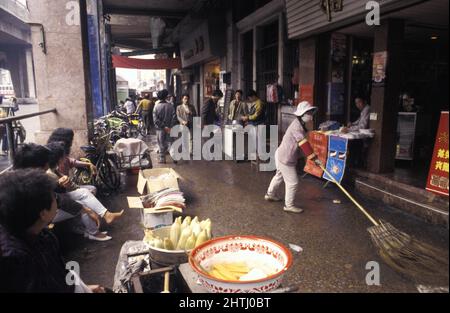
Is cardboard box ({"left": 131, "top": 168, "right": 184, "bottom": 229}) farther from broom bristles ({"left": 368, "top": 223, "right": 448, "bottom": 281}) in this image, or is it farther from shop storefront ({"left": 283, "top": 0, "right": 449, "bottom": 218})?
shop storefront ({"left": 283, "top": 0, "right": 449, "bottom": 218})

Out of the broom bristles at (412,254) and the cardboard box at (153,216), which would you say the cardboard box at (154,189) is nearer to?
the cardboard box at (153,216)

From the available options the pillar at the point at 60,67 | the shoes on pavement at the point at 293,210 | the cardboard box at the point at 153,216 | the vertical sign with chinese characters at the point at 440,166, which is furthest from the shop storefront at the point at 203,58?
the cardboard box at the point at 153,216

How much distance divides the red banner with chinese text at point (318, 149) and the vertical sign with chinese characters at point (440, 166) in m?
2.42

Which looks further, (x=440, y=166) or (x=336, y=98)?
(x=336, y=98)

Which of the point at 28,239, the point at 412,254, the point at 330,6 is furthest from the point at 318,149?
the point at 28,239

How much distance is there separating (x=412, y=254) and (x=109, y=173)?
21.2 feet

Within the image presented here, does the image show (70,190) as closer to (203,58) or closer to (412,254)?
(412,254)

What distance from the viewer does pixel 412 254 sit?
5.55 ft

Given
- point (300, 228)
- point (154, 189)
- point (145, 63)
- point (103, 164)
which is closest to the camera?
point (300, 228)

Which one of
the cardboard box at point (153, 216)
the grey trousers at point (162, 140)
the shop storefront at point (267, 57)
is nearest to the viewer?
the cardboard box at point (153, 216)

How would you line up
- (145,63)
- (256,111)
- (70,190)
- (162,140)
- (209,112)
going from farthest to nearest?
(145,63)
(209,112)
(162,140)
(256,111)
(70,190)

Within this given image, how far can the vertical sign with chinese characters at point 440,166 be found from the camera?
521 cm

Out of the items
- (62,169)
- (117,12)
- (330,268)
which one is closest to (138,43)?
(117,12)
